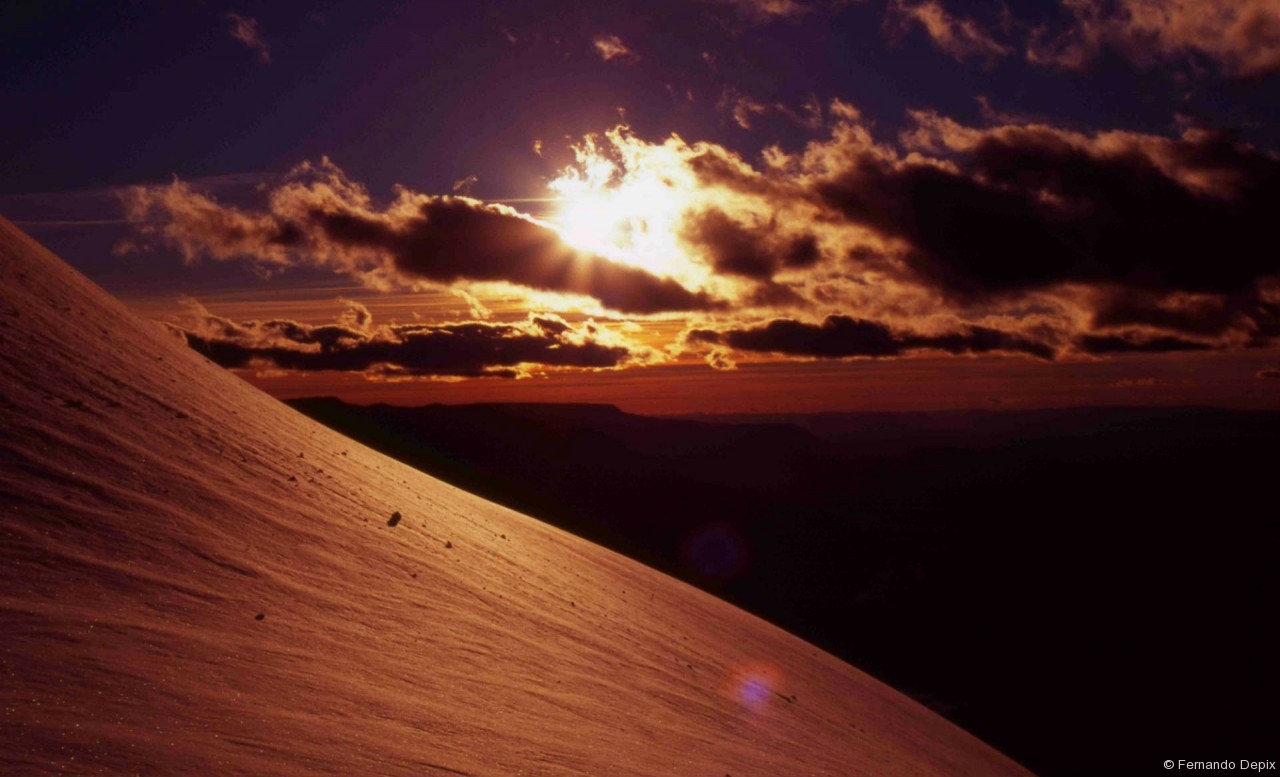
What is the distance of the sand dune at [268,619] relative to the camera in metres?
4.66

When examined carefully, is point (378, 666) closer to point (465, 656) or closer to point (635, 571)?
point (465, 656)

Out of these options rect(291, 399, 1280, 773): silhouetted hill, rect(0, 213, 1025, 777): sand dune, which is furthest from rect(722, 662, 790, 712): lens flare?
rect(291, 399, 1280, 773): silhouetted hill

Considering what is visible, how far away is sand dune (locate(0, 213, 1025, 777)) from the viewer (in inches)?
184

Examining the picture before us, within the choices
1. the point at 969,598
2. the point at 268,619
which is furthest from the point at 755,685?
the point at 969,598

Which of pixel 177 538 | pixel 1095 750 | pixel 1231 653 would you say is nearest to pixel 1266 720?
pixel 1095 750

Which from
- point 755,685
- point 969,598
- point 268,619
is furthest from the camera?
point 969,598

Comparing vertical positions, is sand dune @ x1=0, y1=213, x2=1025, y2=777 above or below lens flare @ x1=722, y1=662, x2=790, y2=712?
above

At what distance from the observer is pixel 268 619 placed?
6234 millimetres

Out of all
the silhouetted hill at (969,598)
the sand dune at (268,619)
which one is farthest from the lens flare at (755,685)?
the silhouetted hill at (969,598)

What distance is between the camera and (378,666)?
645 centimetres

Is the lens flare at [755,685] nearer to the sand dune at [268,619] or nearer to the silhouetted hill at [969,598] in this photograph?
the sand dune at [268,619]

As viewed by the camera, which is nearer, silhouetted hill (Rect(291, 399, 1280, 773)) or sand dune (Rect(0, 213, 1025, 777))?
sand dune (Rect(0, 213, 1025, 777))

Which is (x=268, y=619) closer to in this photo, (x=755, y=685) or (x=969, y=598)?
(x=755, y=685)

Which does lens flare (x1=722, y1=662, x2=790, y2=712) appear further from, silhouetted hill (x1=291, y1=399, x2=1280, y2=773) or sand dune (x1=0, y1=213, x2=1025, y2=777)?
silhouetted hill (x1=291, y1=399, x2=1280, y2=773)
